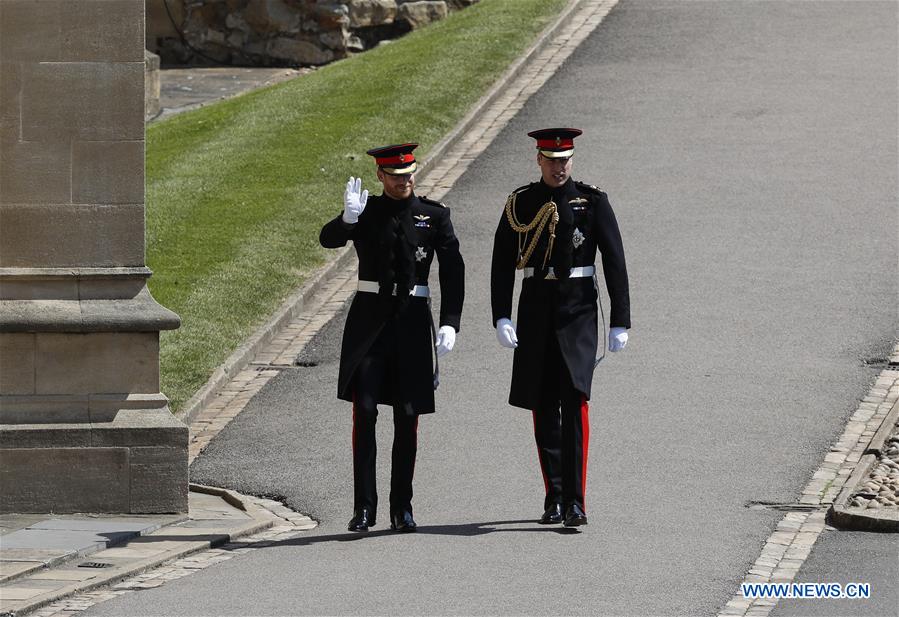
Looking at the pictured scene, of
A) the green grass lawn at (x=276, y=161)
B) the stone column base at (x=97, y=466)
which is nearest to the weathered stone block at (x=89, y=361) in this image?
the stone column base at (x=97, y=466)

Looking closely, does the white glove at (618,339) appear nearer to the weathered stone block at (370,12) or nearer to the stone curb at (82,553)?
the stone curb at (82,553)

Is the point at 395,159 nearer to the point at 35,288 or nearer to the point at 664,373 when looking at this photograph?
the point at 35,288

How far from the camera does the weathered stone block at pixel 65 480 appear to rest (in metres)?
9.89

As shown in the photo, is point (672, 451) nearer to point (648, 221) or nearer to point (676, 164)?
point (648, 221)

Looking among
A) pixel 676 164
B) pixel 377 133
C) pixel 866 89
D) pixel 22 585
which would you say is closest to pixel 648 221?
pixel 676 164

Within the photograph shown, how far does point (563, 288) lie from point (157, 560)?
2.47 metres

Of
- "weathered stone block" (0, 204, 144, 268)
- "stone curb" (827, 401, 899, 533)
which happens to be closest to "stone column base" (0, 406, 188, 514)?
"weathered stone block" (0, 204, 144, 268)

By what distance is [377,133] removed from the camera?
62.6 ft

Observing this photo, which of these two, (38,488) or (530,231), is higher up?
(530,231)

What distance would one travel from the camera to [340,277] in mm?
15430

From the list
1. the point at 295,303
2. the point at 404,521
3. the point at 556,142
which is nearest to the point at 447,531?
the point at 404,521

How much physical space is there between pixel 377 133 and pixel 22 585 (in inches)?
450

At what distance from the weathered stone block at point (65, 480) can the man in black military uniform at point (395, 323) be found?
1581mm

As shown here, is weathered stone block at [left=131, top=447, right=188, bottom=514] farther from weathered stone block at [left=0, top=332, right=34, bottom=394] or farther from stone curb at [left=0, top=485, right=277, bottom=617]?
weathered stone block at [left=0, top=332, right=34, bottom=394]
